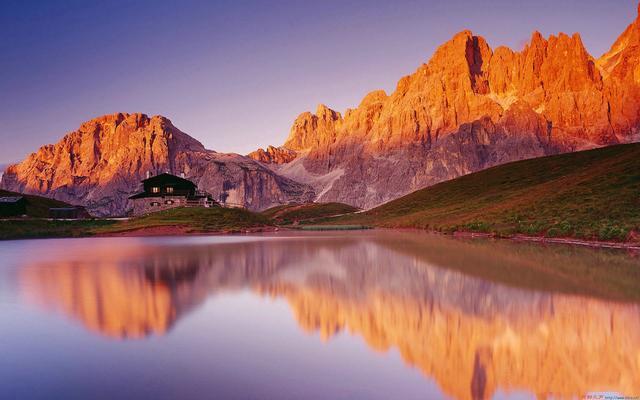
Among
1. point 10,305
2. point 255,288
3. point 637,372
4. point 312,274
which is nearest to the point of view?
point 637,372

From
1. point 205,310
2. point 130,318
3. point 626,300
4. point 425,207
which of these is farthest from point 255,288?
point 425,207

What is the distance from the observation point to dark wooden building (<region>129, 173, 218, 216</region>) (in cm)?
11911

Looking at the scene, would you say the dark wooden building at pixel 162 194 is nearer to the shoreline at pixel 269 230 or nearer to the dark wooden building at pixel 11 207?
the dark wooden building at pixel 11 207

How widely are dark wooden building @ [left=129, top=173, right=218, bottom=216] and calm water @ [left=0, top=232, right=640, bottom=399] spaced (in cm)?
9397

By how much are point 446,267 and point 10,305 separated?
2384cm

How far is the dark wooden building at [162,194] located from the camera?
391 feet

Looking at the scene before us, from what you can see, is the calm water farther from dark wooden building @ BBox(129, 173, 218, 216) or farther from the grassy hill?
dark wooden building @ BBox(129, 173, 218, 216)

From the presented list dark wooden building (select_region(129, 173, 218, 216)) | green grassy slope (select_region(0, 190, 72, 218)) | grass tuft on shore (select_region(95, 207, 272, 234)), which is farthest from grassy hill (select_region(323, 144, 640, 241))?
green grassy slope (select_region(0, 190, 72, 218))

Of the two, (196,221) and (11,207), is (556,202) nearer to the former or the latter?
(196,221)

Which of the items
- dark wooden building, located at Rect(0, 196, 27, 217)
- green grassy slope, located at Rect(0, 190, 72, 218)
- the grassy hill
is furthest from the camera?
green grassy slope, located at Rect(0, 190, 72, 218)

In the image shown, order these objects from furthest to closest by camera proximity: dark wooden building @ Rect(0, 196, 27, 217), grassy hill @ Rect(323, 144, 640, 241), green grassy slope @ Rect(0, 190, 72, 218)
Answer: green grassy slope @ Rect(0, 190, 72, 218)
dark wooden building @ Rect(0, 196, 27, 217)
grassy hill @ Rect(323, 144, 640, 241)

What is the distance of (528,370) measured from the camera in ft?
36.2

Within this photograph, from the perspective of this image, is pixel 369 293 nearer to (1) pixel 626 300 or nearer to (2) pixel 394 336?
(2) pixel 394 336

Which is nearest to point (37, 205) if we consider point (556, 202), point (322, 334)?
point (556, 202)
